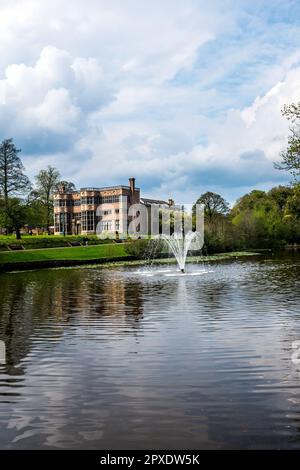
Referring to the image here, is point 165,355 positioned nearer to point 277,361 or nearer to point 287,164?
point 277,361

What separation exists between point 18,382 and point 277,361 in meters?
5.69

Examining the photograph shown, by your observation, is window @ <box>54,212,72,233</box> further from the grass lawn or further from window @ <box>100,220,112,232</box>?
the grass lawn

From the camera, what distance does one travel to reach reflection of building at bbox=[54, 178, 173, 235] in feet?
334

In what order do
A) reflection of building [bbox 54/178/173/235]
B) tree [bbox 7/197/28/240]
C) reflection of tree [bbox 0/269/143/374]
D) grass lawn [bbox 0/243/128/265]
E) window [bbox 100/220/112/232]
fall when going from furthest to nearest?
window [bbox 100/220/112/232] → reflection of building [bbox 54/178/173/235] → tree [bbox 7/197/28/240] → grass lawn [bbox 0/243/128/265] → reflection of tree [bbox 0/269/143/374]

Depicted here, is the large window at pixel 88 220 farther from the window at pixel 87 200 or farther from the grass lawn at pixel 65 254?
the grass lawn at pixel 65 254

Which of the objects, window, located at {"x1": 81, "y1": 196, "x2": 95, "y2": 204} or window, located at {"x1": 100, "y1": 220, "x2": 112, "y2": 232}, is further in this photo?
window, located at {"x1": 81, "y1": 196, "x2": 95, "y2": 204}

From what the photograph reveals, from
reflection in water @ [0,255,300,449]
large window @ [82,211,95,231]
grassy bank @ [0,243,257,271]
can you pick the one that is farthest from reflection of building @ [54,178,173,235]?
reflection in water @ [0,255,300,449]

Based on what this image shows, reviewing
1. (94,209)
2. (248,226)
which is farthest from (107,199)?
(248,226)

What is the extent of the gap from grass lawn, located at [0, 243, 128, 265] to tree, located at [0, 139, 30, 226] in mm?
14680

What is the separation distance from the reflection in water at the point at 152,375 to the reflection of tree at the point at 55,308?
8 cm

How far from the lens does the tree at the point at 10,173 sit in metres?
69.7

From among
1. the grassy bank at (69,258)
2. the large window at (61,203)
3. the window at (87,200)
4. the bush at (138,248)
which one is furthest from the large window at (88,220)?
the bush at (138,248)

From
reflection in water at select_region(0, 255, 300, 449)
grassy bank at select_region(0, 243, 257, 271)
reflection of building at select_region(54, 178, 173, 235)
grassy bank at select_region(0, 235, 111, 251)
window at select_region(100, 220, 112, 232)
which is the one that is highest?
reflection of building at select_region(54, 178, 173, 235)

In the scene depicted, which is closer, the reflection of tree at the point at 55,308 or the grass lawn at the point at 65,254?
the reflection of tree at the point at 55,308
